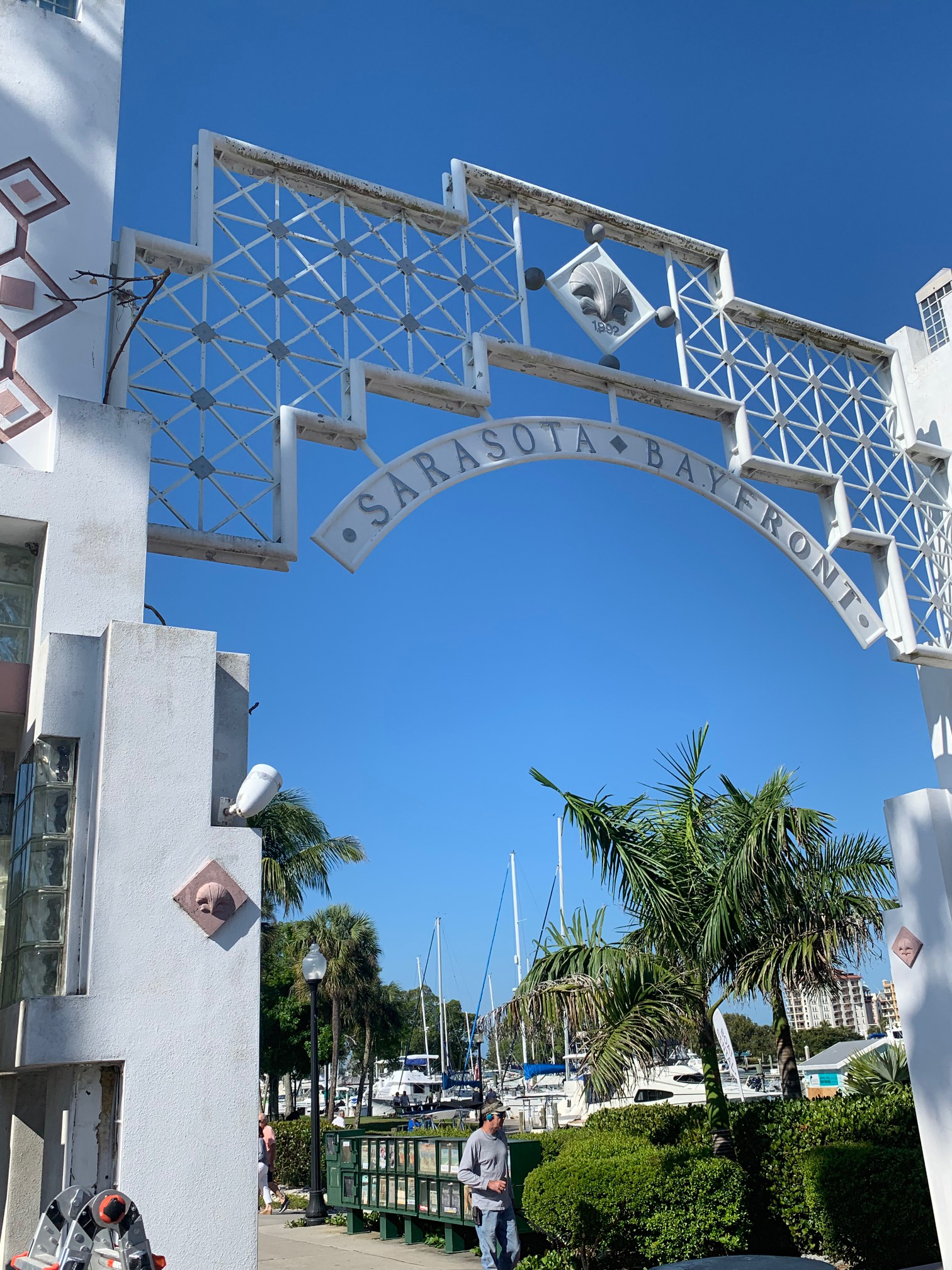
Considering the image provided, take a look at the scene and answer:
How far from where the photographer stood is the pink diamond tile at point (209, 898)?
520cm

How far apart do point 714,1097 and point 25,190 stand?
353 inches

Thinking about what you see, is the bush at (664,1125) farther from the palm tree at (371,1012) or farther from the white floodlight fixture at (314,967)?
the palm tree at (371,1012)

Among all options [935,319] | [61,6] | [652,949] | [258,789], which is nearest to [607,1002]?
[652,949]

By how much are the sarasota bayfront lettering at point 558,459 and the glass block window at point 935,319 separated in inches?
121

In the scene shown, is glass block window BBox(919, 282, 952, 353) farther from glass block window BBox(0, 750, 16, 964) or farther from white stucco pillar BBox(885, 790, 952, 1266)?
glass block window BBox(0, 750, 16, 964)

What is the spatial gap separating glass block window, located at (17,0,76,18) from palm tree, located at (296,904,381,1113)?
3162 cm

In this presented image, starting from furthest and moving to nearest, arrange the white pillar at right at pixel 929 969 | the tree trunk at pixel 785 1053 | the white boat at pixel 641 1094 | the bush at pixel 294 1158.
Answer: the white boat at pixel 641 1094, the bush at pixel 294 1158, the tree trunk at pixel 785 1053, the white pillar at right at pixel 929 969

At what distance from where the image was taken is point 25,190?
20.8ft

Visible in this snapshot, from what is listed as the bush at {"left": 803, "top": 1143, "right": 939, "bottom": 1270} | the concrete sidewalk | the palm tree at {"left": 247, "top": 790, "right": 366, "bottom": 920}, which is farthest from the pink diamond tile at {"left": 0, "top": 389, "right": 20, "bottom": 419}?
the palm tree at {"left": 247, "top": 790, "right": 366, "bottom": 920}

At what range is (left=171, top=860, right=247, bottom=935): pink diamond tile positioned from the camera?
5199 millimetres

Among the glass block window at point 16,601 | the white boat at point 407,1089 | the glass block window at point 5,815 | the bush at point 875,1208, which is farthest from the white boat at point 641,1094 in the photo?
the glass block window at point 16,601

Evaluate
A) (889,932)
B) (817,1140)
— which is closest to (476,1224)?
(817,1140)

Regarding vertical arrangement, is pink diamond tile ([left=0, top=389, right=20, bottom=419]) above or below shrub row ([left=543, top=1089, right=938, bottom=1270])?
above

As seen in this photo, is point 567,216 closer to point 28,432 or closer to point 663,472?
point 663,472
